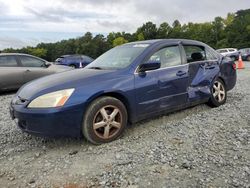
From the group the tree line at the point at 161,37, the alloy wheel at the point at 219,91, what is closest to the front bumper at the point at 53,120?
the alloy wheel at the point at 219,91

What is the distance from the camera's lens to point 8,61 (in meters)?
10.0

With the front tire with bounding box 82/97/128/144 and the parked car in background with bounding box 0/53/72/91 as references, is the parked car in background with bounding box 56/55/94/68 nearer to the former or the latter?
the parked car in background with bounding box 0/53/72/91

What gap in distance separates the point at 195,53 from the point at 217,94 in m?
0.95

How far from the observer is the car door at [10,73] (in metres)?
9.66

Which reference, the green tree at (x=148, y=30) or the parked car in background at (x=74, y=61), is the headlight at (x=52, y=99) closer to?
the parked car in background at (x=74, y=61)

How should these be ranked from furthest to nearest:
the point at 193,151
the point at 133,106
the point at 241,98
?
the point at 241,98 → the point at 133,106 → the point at 193,151

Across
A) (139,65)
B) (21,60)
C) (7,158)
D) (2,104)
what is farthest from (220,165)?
(21,60)

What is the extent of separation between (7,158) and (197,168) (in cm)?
241

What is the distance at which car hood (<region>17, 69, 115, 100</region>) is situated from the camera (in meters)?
4.29

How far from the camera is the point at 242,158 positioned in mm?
3805

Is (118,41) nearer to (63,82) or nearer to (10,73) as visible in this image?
(10,73)

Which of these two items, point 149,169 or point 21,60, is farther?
point 21,60

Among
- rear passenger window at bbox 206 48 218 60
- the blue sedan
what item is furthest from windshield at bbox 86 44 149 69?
rear passenger window at bbox 206 48 218 60

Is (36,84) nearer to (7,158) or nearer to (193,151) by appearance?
(7,158)
